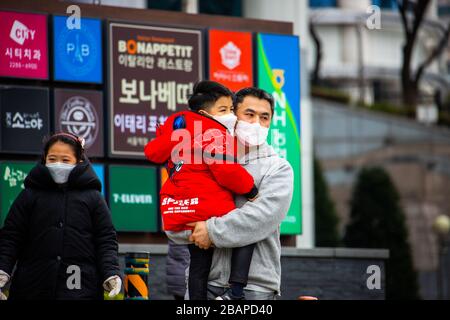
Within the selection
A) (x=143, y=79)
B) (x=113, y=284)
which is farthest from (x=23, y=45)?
(x=113, y=284)

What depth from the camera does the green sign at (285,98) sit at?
1628 centimetres

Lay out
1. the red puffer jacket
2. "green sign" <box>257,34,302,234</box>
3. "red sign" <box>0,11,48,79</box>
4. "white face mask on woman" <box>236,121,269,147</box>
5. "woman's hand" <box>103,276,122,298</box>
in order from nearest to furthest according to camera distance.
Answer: the red puffer jacket → "white face mask on woman" <box>236,121,269,147</box> → "woman's hand" <box>103,276,122,298</box> → "red sign" <box>0,11,48,79</box> → "green sign" <box>257,34,302,234</box>

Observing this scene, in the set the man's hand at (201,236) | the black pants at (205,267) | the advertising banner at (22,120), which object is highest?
the advertising banner at (22,120)

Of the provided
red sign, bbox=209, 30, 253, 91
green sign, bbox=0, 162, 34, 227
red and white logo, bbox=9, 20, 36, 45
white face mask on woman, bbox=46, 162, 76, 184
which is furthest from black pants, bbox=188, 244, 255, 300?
red sign, bbox=209, 30, 253, 91

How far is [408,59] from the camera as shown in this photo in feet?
132

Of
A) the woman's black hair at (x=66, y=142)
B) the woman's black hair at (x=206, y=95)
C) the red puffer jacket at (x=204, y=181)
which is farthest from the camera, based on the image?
the woman's black hair at (x=66, y=142)

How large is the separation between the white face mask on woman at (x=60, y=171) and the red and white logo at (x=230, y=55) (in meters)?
7.53

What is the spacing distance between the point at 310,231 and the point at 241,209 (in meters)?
13.4

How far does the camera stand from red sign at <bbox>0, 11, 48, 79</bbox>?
14.8m

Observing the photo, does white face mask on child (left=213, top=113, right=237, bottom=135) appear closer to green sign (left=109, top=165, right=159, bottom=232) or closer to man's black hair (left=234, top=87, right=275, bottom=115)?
man's black hair (left=234, top=87, right=275, bottom=115)

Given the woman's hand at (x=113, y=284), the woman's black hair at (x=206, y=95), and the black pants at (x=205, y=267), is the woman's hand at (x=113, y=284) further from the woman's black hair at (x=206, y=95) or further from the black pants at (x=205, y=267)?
the woman's black hair at (x=206, y=95)

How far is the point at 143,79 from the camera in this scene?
1560 cm

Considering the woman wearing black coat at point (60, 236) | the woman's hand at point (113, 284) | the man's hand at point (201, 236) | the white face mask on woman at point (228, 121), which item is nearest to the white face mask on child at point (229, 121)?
the white face mask on woman at point (228, 121)

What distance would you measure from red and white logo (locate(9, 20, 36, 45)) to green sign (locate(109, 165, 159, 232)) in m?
1.90
